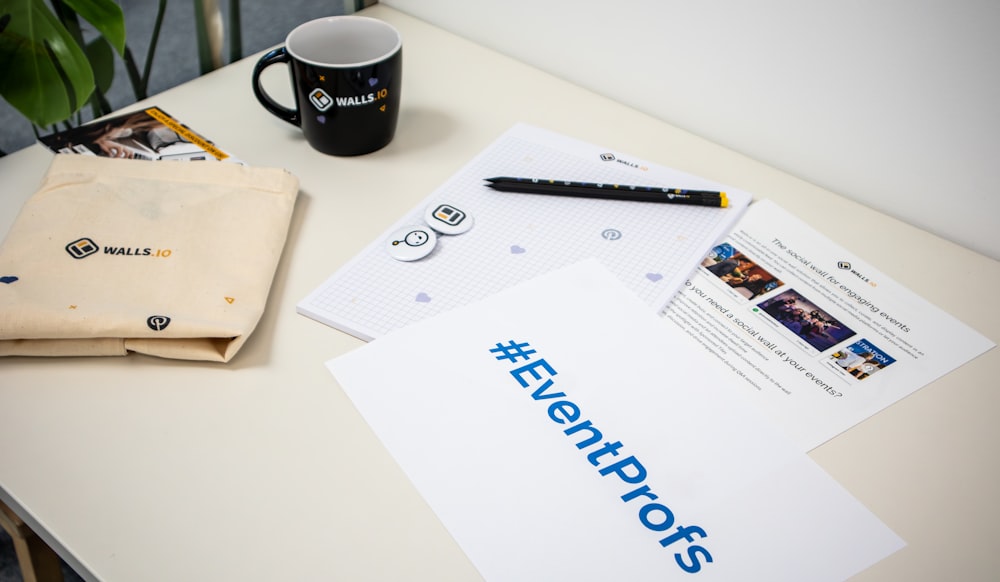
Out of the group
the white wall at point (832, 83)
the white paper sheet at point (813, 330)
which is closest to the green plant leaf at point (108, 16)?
the white wall at point (832, 83)

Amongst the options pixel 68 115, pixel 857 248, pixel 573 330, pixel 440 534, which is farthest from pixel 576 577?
pixel 68 115

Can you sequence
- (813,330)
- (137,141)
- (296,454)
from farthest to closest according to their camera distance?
1. (137,141)
2. (813,330)
3. (296,454)

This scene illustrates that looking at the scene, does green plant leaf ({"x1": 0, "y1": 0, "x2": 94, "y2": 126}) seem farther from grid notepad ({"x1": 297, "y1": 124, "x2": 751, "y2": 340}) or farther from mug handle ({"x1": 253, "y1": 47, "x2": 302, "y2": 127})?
grid notepad ({"x1": 297, "y1": 124, "x2": 751, "y2": 340})

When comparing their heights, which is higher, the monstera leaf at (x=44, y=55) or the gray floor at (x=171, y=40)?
the monstera leaf at (x=44, y=55)

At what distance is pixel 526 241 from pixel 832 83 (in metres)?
0.33

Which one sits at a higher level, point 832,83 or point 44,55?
point 832,83

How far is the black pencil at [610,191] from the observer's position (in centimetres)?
72

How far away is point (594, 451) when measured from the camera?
0.52m

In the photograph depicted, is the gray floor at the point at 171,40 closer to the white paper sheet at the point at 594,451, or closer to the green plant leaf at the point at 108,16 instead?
the green plant leaf at the point at 108,16

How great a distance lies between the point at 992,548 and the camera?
19.4 inches

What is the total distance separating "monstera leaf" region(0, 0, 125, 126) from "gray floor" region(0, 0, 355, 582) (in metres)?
0.12

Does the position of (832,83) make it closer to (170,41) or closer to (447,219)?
(447,219)

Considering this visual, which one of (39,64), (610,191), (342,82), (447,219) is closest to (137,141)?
(39,64)

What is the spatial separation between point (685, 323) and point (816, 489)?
0.55 feet
